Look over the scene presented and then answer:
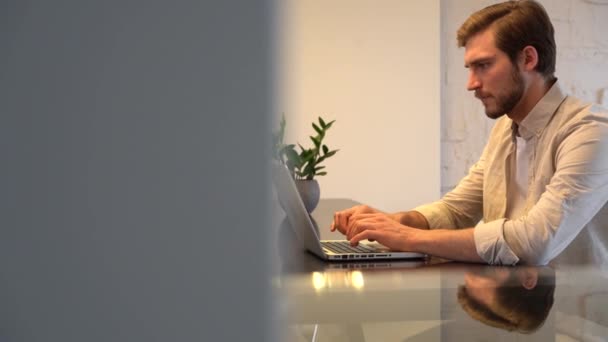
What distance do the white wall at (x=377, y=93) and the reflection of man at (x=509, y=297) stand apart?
2.35 metres

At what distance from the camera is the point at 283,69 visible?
0.07m

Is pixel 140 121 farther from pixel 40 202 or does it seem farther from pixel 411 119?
pixel 411 119

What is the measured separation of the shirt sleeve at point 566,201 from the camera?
3.81ft

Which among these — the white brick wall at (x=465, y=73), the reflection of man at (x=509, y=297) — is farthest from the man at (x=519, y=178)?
the white brick wall at (x=465, y=73)

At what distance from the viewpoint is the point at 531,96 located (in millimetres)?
1681

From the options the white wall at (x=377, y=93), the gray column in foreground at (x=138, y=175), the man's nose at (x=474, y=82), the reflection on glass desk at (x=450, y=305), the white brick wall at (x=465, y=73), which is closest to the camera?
the gray column in foreground at (x=138, y=175)

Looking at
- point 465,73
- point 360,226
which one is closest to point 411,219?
point 360,226

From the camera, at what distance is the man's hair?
1.72m

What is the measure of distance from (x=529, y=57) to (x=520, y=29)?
71 mm

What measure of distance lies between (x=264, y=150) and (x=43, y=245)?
0.02m

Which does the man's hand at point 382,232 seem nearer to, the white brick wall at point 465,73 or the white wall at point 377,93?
the white wall at point 377,93

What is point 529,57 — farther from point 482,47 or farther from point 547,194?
point 547,194

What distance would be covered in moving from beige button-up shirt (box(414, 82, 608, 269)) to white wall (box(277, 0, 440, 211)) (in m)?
1.56

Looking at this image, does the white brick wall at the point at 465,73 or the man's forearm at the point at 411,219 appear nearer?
the man's forearm at the point at 411,219
